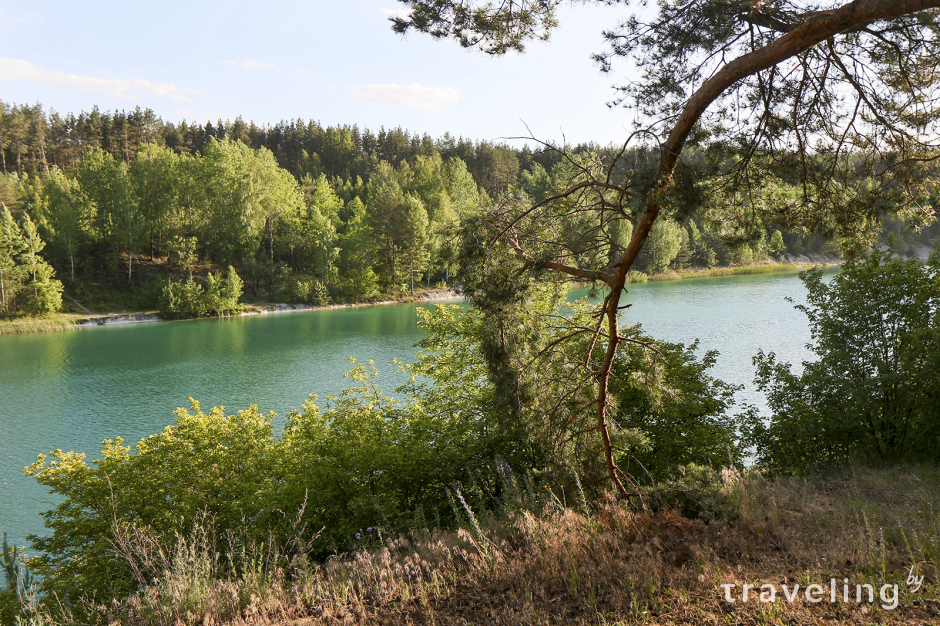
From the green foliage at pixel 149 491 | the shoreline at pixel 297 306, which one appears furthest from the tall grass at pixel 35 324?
the green foliage at pixel 149 491

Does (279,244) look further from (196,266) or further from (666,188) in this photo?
(666,188)

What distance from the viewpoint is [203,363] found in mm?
24375

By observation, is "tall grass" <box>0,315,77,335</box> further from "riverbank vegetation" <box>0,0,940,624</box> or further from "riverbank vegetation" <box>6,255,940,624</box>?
"riverbank vegetation" <box>0,0,940,624</box>

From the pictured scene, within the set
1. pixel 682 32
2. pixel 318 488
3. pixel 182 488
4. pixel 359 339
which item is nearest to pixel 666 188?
pixel 682 32

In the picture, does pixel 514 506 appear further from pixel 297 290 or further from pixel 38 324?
pixel 297 290

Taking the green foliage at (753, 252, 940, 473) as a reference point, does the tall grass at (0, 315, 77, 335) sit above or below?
below

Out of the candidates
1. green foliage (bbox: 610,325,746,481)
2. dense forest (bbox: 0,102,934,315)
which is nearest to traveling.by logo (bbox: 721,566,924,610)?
green foliage (bbox: 610,325,746,481)

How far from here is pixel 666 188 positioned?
3369 millimetres

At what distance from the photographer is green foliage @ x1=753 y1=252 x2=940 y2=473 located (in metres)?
7.20

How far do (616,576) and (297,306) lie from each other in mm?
48129

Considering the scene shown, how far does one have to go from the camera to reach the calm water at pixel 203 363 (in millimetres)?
14846

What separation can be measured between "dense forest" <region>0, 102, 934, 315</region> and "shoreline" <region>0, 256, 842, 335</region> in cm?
107

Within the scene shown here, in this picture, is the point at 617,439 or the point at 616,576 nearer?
the point at 616,576

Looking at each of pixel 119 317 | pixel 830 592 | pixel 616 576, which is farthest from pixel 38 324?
pixel 830 592
